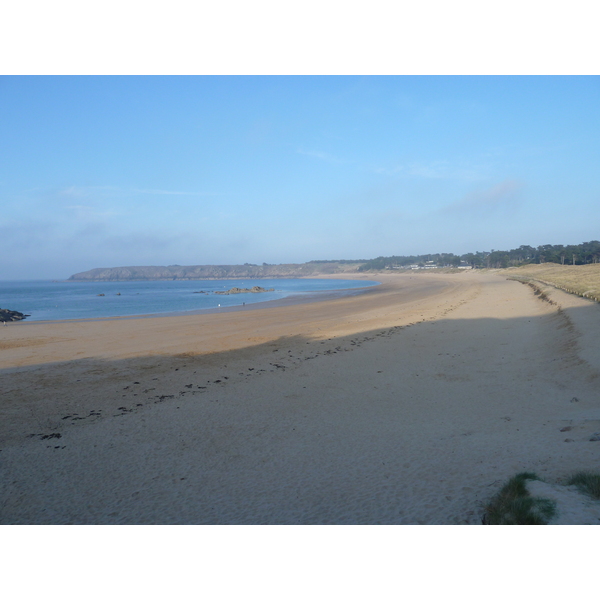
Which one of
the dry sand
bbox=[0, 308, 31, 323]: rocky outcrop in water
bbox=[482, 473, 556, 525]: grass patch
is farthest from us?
bbox=[0, 308, 31, 323]: rocky outcrop in water

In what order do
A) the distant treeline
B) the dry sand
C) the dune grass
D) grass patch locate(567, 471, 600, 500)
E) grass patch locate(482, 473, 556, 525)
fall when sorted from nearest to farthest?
1. grass patch locate(482, 473, 556, 525)
2. grass patch locate(567, 471, 600, 500)
3. the dry sand
4. the dune grass
5. the distant treeline

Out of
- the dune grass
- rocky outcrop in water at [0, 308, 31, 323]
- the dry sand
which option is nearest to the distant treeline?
the dune grass

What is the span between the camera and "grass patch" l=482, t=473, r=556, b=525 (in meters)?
3.90

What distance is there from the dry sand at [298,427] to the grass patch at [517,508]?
21cm

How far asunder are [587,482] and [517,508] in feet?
3.56

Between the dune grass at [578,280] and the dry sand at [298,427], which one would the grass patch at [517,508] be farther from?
the dune grass at [578,280]

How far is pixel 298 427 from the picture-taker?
8016mm

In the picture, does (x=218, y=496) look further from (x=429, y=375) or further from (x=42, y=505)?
(x=429, y=375)

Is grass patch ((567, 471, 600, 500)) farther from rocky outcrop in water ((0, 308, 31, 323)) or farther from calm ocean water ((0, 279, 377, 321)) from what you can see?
rocky outcrop in water ((0, 308, 31, 323))

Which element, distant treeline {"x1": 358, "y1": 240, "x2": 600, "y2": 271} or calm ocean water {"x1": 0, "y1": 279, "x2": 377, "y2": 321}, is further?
distant treeline {"x1": 358, "y1": 240, "x2": 600, "y2": 271}

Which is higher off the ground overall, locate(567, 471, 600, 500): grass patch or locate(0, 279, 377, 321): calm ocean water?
locate(567, 471, 600, 500): grass patch

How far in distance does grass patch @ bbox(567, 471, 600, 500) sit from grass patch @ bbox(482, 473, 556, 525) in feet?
1.32

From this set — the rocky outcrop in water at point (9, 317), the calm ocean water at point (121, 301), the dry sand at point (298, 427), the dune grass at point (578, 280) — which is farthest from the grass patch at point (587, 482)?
the rocky outcrop in water at point (9, 317)

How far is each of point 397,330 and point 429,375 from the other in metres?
7.98
